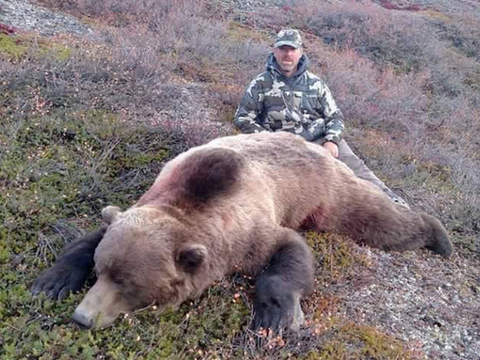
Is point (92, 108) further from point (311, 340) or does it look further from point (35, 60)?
point (311, 340)

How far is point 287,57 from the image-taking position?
21.0 feet

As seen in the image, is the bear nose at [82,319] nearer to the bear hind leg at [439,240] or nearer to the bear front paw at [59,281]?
the bear front paw at [59,281]

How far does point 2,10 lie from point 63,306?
26.0 feet

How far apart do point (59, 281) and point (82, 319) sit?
0.56 m

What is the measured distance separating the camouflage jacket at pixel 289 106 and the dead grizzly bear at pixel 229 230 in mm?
1341

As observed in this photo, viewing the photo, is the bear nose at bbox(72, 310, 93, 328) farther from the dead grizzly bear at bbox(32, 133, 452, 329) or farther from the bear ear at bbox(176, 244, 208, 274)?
the bear ear at bbox(176, 244, 208, 274)

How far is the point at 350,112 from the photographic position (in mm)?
9523

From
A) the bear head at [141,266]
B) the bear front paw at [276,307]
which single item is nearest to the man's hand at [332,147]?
the bear front paw at [276,307]

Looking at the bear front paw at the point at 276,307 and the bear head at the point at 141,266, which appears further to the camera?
the bear front paw at the point at 276,307

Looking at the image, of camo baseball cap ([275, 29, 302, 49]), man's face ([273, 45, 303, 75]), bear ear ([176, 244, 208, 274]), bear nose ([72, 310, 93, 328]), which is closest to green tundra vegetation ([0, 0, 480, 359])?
bear nose ([72, 310, 93, 328])

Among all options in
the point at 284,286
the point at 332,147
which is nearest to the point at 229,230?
the point at 284,286

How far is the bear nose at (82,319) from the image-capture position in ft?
9.94

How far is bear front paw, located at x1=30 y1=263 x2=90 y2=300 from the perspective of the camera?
3438 millimetres

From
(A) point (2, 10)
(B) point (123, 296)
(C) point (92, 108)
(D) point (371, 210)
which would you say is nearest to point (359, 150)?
(D) point (371, 210)
